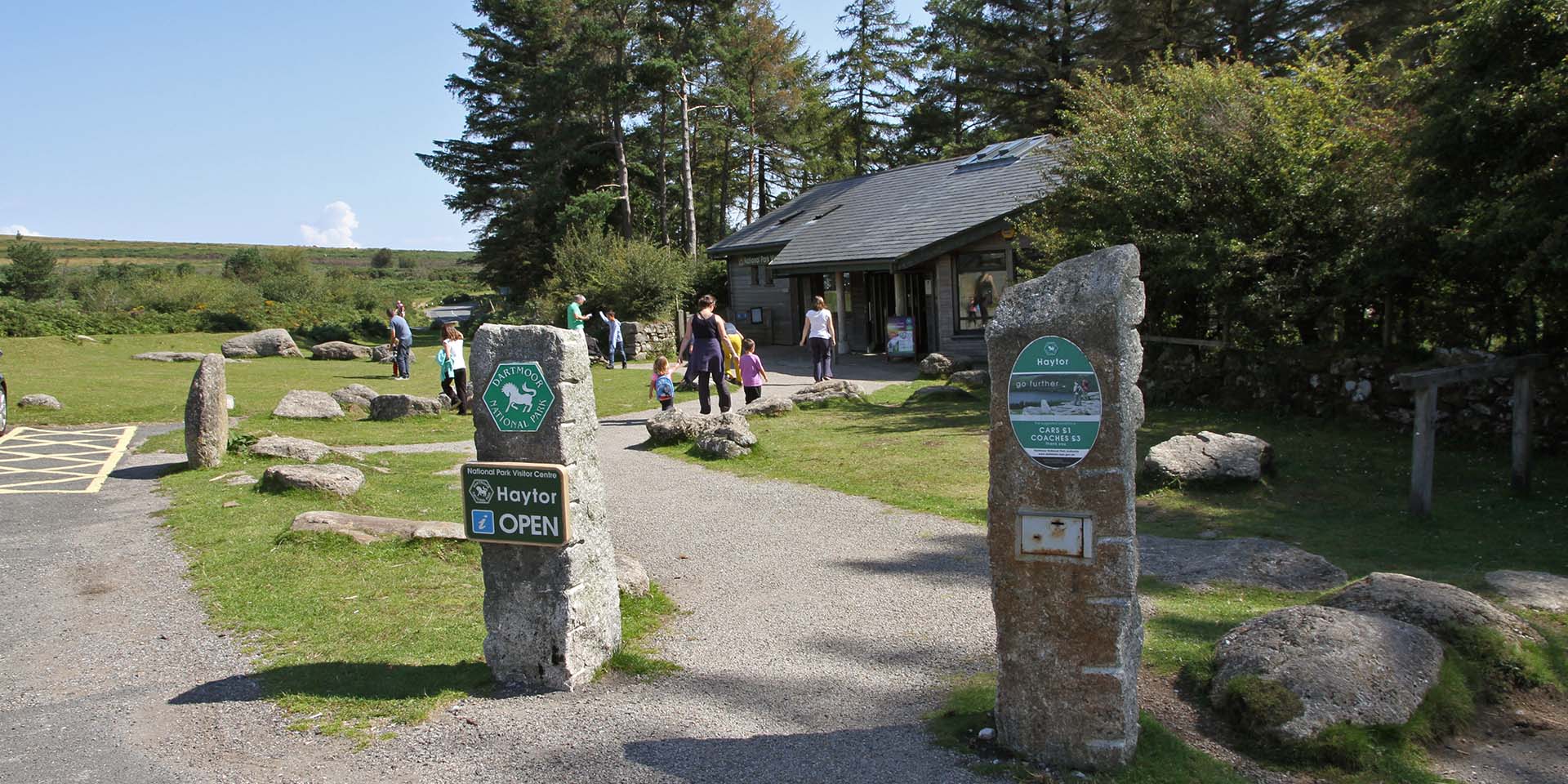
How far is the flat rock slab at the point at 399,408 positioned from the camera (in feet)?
54.2

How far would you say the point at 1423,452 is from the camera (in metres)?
8.95

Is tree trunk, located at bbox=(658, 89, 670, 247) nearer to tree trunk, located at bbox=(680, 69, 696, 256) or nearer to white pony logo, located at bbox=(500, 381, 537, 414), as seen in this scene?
tree trunk, located at bbox=(680, 69, 696, 256)

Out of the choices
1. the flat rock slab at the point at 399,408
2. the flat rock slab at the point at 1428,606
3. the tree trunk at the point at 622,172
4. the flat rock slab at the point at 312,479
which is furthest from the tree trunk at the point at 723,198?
the flat rock slab at the point at 1428,606

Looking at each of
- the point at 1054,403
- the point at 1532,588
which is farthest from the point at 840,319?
the point at 1054,403

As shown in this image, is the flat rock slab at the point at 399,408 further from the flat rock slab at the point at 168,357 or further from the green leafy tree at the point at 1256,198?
the flat rock slab at the point at 168,357

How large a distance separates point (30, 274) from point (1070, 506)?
2398 inches

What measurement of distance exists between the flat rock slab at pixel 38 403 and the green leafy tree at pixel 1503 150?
2031 centimetres

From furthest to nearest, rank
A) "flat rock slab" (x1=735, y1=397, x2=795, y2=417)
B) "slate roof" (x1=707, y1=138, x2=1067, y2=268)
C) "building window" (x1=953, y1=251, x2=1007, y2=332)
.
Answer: "slate roof" (x1=707, y1=138, x2=1067, y2=268), "building window" (x1=953, y1=251, x2=1007, y2=332), "flat rock slab" (x1=735, y1=397, x2=795, y2=417)

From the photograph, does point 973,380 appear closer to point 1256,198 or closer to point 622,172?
point 1256,198

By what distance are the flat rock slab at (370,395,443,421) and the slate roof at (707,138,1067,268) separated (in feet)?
35.7

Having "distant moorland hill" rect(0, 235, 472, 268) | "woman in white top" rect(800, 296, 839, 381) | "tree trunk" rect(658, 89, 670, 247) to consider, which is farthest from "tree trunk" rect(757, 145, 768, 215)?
"distant moorland hill" rect(0, 235, 472, 268)

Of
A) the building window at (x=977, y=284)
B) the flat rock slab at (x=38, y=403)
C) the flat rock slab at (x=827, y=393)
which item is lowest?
the flat rock slab at (x=827, y=393)

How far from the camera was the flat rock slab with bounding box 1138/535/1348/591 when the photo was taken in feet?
22.9

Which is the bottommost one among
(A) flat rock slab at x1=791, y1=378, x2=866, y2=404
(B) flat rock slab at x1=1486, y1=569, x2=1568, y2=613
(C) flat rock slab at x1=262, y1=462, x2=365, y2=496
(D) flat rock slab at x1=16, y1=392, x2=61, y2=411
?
(B) flat rock slab at x1=1486, y1=569, x2=1568, y2=613
